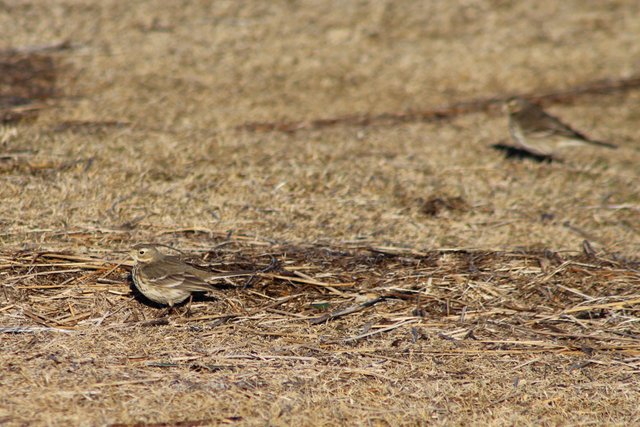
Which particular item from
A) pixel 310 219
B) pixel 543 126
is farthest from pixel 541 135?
pixel 310 219

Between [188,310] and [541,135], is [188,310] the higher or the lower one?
the higher one

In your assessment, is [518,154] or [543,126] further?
[518,154]

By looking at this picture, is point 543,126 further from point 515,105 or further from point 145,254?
point 145,254

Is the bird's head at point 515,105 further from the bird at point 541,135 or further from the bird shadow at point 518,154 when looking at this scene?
the bird shadow at point 518,154

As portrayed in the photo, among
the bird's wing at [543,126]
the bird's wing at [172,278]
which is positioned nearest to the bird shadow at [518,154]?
the bird's wing at [543,126]

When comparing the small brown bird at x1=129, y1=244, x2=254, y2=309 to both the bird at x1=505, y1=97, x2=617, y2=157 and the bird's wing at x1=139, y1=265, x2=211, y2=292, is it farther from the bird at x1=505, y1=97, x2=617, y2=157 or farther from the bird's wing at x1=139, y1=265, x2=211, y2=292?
the bird at x1=505, y1=97, x2=617, y2=157

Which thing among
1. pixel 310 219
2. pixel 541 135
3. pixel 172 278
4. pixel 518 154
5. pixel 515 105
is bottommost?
pixel 518 154

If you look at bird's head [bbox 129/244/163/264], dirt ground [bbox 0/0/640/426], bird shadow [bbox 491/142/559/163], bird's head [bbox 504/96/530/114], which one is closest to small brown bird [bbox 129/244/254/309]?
bird's head [bbox 129/244/163/264]

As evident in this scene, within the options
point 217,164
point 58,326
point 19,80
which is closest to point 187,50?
point 19,80
